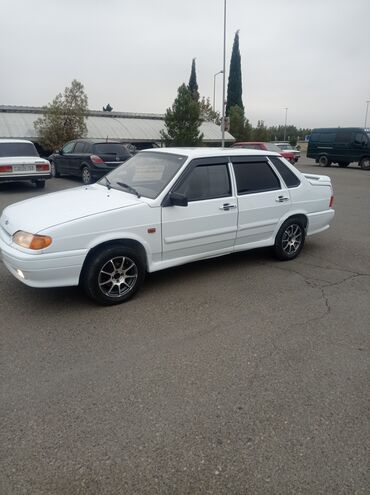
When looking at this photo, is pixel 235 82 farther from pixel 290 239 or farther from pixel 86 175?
pixel 290 239

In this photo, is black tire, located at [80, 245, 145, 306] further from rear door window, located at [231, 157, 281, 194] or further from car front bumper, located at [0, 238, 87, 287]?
rear door window, located at [231, 157, 281, 194]

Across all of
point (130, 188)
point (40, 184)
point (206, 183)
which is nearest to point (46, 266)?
point (130, 188)

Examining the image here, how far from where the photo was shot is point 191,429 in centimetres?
250

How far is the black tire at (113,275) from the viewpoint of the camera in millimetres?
4020

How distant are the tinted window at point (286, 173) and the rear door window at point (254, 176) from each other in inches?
5.7

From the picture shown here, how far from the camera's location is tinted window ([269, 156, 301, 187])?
18.6ft

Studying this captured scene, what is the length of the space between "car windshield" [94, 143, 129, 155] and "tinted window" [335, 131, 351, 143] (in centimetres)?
1522

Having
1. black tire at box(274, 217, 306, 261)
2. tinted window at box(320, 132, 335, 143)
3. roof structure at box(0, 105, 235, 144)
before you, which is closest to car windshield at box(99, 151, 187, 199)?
black tire at box(274, 217, 306, 261)

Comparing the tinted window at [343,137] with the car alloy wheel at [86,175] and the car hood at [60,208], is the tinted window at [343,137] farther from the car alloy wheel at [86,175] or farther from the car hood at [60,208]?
the car hood at [60,208]

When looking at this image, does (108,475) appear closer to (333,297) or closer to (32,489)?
(32,489)

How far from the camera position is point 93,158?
13258mm

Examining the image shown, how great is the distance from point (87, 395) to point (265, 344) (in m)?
1.60

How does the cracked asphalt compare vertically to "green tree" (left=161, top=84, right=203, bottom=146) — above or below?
below

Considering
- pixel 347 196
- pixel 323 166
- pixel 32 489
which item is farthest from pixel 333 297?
pixel 323 166
